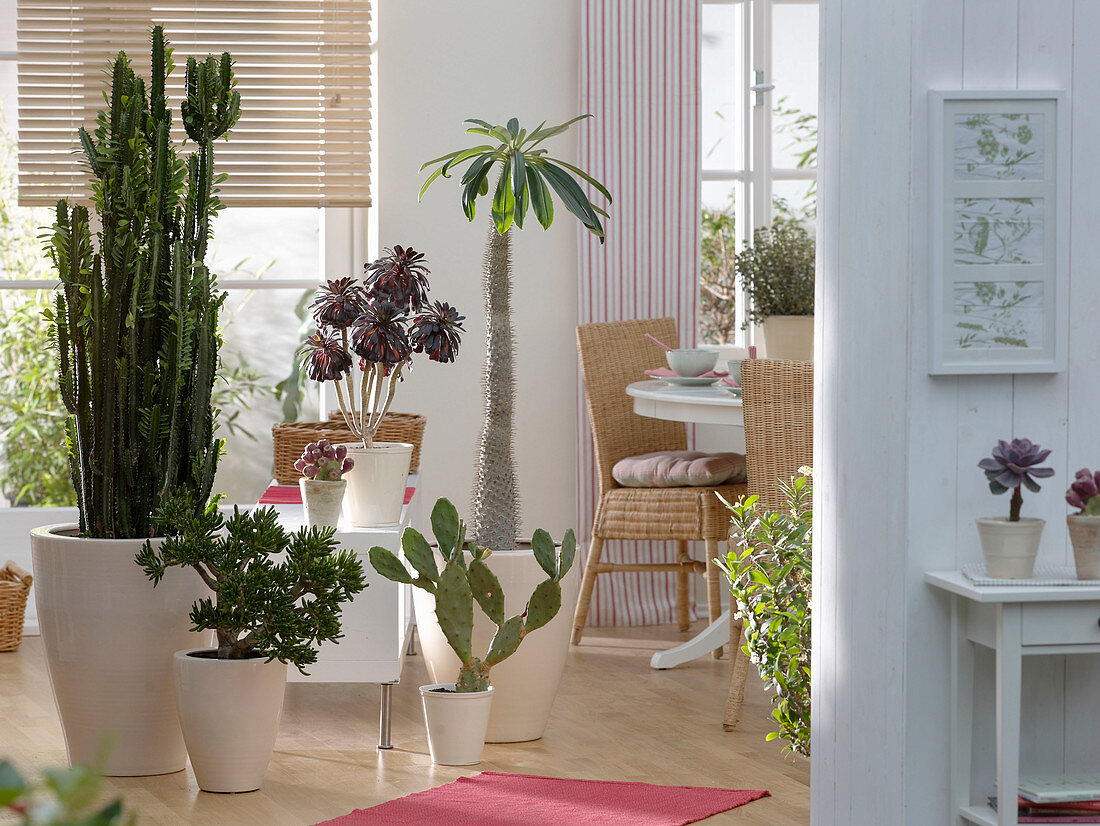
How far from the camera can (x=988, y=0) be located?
2.36 m

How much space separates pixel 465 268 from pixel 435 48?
0.78 metres

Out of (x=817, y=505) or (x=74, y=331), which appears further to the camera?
(x=74, y=331)

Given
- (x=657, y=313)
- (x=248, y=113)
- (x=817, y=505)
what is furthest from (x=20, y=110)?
(x=817, y=505)

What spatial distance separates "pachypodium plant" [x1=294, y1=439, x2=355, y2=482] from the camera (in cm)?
315

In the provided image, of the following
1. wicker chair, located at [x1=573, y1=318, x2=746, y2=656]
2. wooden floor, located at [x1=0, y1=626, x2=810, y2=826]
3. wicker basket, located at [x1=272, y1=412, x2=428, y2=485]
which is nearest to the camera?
wooden floor, located at [x1=0, y1=626, x2=810, y2=826]

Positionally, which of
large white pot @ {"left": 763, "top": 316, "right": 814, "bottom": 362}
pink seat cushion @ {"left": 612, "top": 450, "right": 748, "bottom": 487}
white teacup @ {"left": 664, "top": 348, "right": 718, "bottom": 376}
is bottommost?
pink seat cushion @ {"left": 612, "top": 450, "right": 748, "bottom": 487}

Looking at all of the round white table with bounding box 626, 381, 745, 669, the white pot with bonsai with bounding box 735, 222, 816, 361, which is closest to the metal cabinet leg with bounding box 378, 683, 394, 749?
the round white table with bounding box 626, 381, 745, 669

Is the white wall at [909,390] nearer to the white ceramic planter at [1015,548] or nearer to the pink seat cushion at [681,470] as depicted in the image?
the white ceramic planter at [1015,548]

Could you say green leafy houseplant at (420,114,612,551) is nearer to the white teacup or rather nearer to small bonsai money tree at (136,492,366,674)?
small bonsai money tree at (136,492,366,674)

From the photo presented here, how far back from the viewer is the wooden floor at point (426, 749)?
111 inches

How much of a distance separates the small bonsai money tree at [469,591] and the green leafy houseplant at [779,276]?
1778 millimetres

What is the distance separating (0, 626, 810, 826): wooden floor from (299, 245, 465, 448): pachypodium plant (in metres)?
0.77

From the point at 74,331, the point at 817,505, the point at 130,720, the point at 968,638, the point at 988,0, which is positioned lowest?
the point at 130,720

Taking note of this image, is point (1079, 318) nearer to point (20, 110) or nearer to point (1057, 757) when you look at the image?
point (1057, 757)
